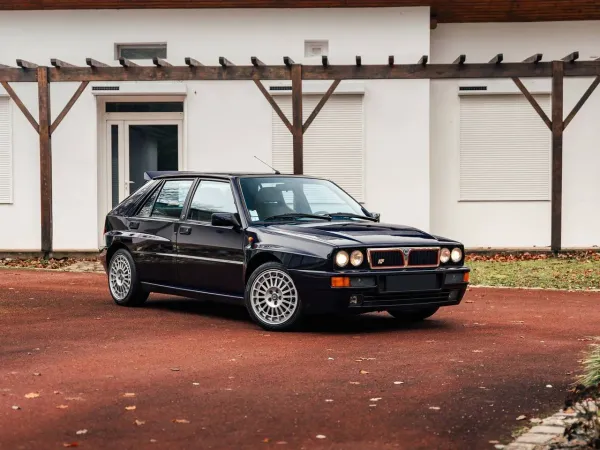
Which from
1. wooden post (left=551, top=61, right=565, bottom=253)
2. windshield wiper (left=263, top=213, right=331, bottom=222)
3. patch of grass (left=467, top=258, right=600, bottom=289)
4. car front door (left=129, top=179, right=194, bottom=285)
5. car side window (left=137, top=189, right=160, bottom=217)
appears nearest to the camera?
windshield wiper (left=263, top=213, right=331, bottom=222)

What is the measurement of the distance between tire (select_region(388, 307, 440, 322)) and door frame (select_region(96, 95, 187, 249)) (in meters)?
12.5

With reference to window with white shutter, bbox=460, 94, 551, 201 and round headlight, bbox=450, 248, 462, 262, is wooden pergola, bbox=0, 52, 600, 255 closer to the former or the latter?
window with white shutter, bbox=460, 94, 551, 201

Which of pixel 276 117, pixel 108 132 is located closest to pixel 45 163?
A: pixel 108 132

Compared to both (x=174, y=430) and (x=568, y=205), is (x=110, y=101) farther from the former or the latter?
(x=174, y=430)

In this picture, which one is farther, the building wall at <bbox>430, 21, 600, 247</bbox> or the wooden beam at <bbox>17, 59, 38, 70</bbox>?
the building wall at <bbox>430, 21, 600, 247</bbox>

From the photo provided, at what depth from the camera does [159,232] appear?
11.8m

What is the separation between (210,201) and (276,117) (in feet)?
39.2

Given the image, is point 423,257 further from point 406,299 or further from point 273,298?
point 273,298

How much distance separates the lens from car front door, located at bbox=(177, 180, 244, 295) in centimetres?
1073

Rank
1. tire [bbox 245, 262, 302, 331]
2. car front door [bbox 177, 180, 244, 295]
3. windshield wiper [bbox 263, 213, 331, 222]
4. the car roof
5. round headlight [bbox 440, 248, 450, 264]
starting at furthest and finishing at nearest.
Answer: the car roof
windshield wiper [bbox 263, 213, 331, 222]
car front door [bbox 177, 180, 244, 295]
round headlight [bbox 440, 248, 450, 264]
tire [bbox 245, 262, 302, 331]

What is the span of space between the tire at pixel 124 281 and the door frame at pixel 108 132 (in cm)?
1098

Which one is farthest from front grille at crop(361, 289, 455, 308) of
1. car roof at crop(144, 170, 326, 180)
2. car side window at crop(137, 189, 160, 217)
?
car side window at crop(137, 189, 160, 217)

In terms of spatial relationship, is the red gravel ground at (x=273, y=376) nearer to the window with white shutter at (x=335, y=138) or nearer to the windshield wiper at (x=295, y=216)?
the windshield wiper at (x=295, y=216)

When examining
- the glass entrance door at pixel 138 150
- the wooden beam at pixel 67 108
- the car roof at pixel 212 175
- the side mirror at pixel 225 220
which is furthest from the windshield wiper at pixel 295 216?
the glass entrance door at pixel 138 150
